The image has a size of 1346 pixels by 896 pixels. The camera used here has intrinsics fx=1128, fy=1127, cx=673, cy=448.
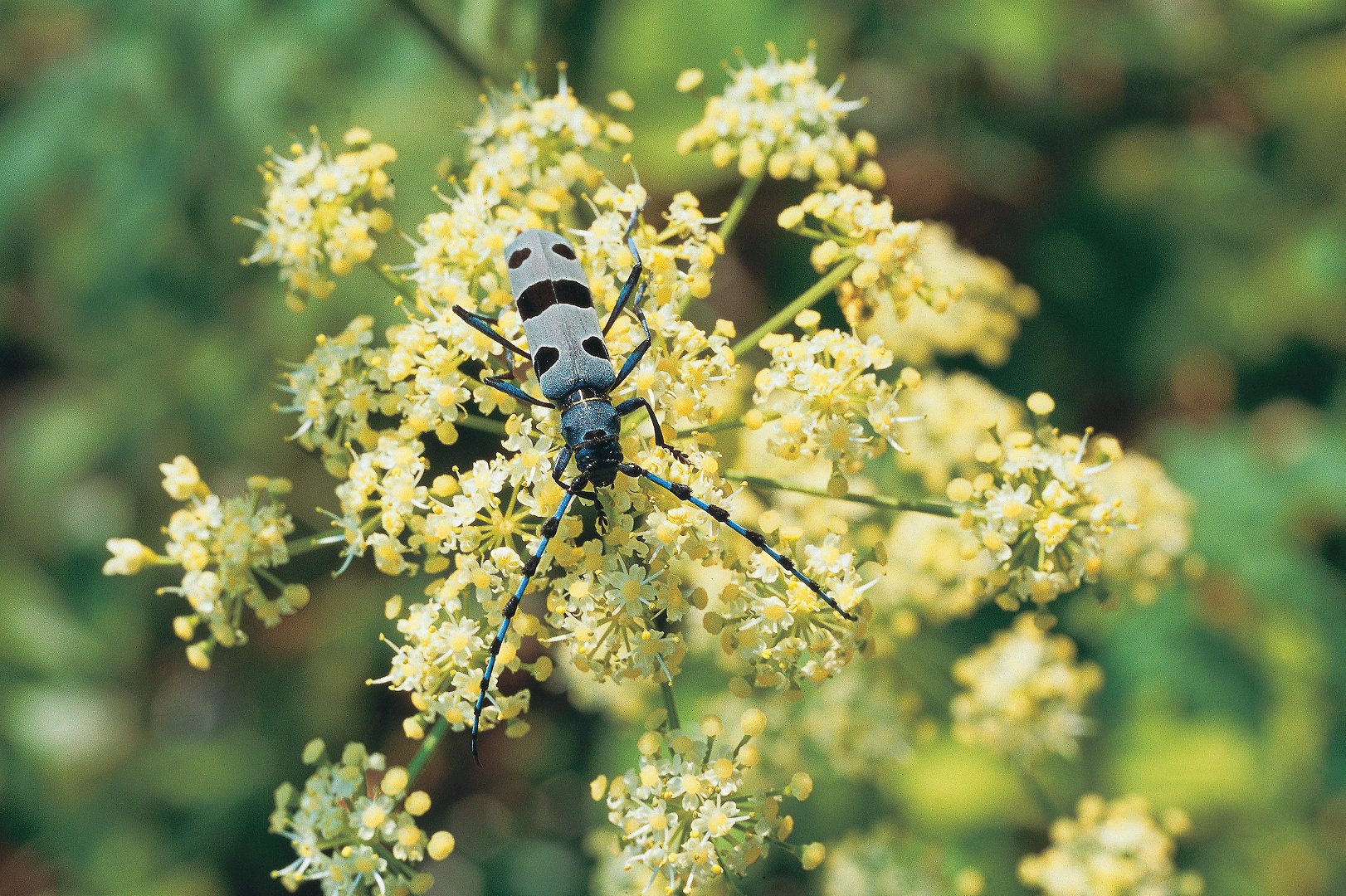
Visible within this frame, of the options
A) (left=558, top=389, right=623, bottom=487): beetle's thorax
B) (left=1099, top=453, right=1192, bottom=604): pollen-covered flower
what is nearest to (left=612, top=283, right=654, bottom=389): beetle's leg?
(left=558, top=389, right=623, bottom=487): beetle's thorax

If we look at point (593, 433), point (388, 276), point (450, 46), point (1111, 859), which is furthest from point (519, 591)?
point (1111, 859)

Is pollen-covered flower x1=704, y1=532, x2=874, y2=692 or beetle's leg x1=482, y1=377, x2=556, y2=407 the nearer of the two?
pollen-covered flower x1=704, y1=532, x2=874, y2=692

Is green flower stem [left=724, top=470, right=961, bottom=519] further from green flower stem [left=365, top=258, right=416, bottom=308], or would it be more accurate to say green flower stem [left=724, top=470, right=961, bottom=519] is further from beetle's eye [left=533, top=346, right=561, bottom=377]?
green flower stem [left=365, top=258, right=416, bottom=308]

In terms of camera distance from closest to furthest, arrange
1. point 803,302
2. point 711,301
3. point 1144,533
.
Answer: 1. point 803,302
2. point 1144,533
3. point 711,301

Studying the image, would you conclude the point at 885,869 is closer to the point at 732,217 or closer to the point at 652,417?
the point at 652,417

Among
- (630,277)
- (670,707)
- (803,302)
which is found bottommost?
(670,707)

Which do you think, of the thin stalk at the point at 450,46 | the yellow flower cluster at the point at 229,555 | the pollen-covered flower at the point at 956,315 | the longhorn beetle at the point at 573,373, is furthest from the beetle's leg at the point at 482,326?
the pollen-covered flower at the point at 956,315

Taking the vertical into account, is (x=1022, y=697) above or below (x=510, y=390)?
above
